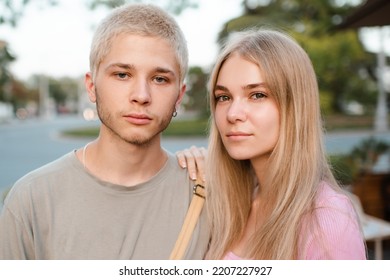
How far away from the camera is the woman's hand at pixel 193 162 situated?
1.81m

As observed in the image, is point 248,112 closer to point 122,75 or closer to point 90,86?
point 122,75

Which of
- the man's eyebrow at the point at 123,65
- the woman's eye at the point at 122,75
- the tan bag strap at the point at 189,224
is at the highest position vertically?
the man's eyebrow at the point at 123,65

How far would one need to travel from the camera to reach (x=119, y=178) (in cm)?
168

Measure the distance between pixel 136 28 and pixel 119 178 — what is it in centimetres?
54

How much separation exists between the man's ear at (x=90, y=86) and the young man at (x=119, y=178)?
0.01 meters

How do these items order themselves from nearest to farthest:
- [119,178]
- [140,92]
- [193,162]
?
1. [140,92]
2. [119,178]
3. [193,162]

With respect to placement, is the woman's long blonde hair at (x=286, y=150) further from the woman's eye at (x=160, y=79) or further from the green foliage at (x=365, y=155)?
the green foliage at (x=365, y=155)

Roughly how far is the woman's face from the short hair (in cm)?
21

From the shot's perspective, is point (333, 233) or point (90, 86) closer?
point (333, 233)

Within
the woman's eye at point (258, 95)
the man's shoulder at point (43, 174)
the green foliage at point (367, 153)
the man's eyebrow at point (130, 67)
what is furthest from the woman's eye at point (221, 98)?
the green foliage at point (367, 153)

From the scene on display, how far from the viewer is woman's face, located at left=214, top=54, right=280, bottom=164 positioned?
5.30 ft

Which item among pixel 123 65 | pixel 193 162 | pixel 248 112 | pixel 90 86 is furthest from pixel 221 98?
pixel 90 86

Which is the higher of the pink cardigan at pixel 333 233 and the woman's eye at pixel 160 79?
the woman's eye at pixel 160 79

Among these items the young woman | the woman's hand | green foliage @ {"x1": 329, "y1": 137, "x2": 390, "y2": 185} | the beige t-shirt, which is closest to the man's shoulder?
the beige t-shirt
